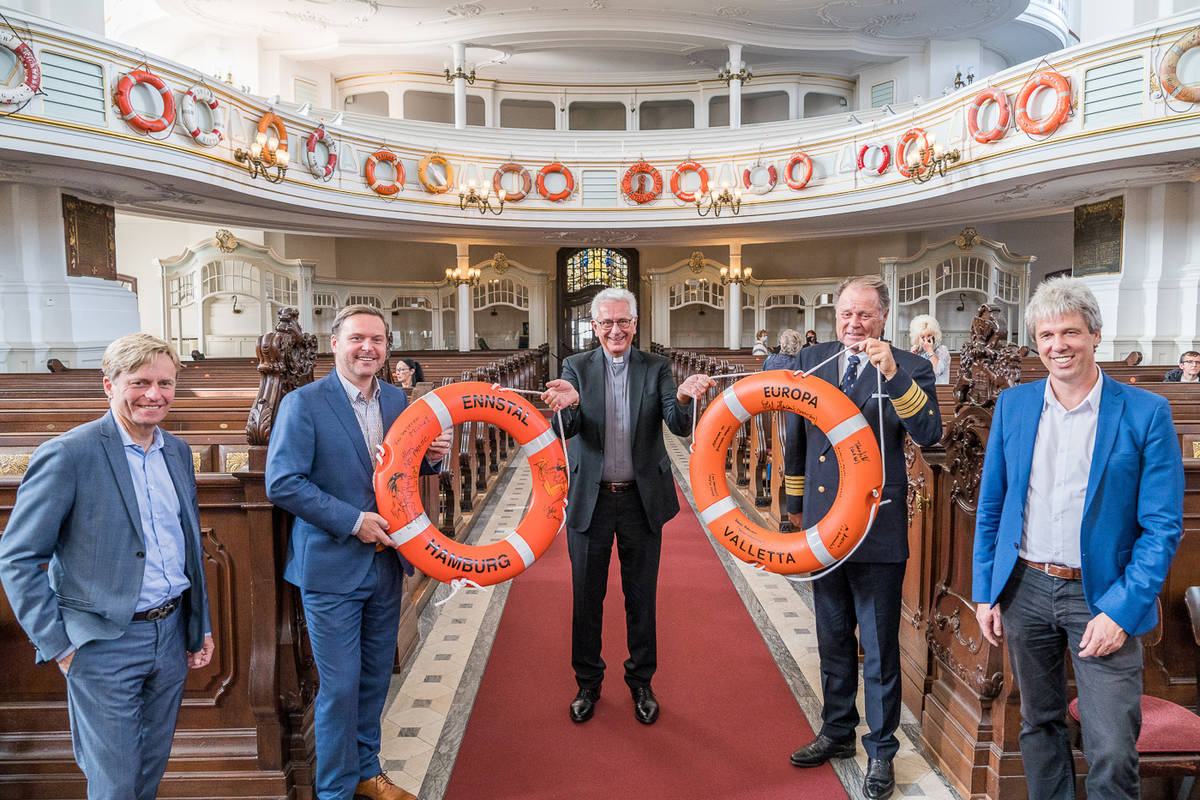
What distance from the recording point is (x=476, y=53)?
1477 cm

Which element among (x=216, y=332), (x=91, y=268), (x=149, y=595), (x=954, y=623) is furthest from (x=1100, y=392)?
(x=216, y=332)

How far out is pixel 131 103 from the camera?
707 centimetres

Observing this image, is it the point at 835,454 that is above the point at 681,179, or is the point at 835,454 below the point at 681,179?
below

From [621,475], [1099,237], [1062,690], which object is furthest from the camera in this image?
[1099,237]

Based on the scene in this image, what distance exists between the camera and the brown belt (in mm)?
1607

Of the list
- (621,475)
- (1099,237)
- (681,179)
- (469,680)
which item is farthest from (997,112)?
(469,680)

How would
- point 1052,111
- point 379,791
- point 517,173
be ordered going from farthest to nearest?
point 517,173 < point 1052,111 < point 379,791

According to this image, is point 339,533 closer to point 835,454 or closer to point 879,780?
point 835,454

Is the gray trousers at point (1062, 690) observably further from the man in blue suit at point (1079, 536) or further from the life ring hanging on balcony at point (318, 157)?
the life ring hanging on balcony at point (318, 157)

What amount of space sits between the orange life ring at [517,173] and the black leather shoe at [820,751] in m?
10.7

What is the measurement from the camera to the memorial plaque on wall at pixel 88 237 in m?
8.07

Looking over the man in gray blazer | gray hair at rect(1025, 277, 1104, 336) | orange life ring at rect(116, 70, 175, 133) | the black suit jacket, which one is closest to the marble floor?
the man in gray blazer

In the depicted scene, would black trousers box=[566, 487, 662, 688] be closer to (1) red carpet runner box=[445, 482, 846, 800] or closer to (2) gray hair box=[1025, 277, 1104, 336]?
(1) red carpet runner box=[445, 482, 846, 800]

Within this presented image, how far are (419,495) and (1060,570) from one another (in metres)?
1.79
